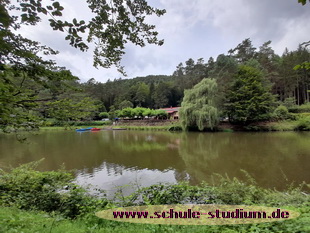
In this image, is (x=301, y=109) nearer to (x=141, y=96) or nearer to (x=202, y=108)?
(x=202, y=108)

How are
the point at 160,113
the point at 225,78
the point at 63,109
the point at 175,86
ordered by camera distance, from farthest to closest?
the point at 175,86
the point at 160,113
the point at 225,78
the point at 63,109

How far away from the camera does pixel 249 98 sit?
23.8 meters

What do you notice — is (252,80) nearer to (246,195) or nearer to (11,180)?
(246,195)

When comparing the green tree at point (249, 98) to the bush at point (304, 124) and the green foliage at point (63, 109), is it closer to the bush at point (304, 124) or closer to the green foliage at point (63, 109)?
the bush at point (304, 124)

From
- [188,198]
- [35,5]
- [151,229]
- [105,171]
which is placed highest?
[35,5]

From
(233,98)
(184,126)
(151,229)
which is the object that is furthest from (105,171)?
(233,98)

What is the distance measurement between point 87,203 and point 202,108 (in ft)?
66.7

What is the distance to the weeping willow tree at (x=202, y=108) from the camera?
21.7 meters

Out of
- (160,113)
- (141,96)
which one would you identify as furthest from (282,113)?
(141,96)

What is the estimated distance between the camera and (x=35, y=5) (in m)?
1.30

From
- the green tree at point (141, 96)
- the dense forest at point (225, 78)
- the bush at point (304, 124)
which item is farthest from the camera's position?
the green tree at point (141, 96)

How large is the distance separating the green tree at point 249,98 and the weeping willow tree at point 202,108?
3594 millimetres

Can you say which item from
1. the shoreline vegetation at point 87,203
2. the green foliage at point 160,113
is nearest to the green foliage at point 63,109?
the shoreline vegetation at point 87,203

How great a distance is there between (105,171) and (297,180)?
807cm
